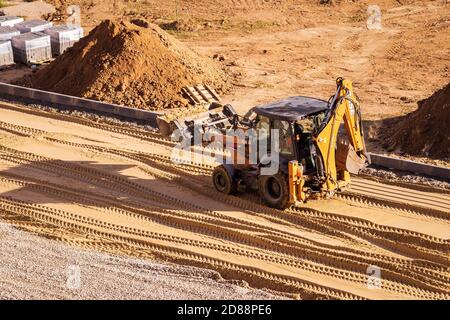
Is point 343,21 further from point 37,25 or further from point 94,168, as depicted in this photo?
point 94,168

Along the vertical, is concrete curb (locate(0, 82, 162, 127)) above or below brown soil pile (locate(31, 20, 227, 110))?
below

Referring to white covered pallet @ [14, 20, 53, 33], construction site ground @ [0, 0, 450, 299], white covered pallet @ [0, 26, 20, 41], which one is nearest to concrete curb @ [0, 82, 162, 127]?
construction site ground @ [0, 0, 450, 299]

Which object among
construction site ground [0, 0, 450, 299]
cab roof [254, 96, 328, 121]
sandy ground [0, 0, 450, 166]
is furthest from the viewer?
sandy ground [0, 0, 450, 166]

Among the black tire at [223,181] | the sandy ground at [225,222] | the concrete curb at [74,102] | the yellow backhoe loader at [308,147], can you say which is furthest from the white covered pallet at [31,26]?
the yellow backhoe loader at [308,147]

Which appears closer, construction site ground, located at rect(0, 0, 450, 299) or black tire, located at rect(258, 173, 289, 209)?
construction site ground, located at rect(0, 0, 450, 299)

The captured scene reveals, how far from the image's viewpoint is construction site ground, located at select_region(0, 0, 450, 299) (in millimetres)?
12008

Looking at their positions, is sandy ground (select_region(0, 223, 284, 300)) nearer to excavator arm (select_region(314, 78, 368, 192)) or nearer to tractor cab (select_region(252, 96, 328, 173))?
tractor cab (select_region(252, 96, 328, 173))

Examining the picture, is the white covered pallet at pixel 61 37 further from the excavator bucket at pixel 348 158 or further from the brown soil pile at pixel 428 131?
the excavator bucket at pixel 348 158

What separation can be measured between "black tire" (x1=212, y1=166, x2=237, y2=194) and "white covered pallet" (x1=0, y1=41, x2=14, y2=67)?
11.0 metres

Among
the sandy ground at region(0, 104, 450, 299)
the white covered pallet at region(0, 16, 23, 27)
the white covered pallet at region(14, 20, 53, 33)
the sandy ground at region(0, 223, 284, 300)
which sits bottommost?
the sandy ground at region(0, 223, 284, 300)

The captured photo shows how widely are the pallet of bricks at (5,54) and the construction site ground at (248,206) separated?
486 millimetres

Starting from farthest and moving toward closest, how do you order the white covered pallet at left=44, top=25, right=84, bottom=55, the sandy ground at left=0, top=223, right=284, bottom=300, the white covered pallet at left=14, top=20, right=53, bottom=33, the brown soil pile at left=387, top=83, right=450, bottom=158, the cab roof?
the white covered pallet at left=14, top=20, right=53, bottom=33 → the white covered pallet at left=44, top=25, right=84, bottom=55 → the brown soil pile at left=387, top=83, right=450, bottom=158 → the cab roof → the sandy ground at left=0, top=223, right=284, bottom=300

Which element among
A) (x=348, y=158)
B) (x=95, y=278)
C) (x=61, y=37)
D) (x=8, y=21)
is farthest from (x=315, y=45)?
(x=95, y=278)

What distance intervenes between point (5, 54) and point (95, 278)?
42.8 feet
